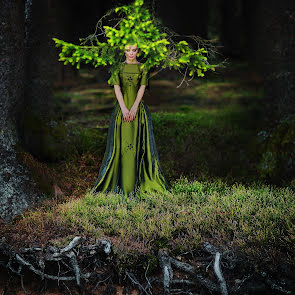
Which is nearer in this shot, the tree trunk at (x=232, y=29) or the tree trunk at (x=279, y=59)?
the tree trunk at (x=279, y=59)

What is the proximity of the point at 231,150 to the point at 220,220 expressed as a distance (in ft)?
9.00

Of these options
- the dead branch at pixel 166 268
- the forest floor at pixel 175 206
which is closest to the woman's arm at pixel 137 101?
the forest floor at pixel 175 206

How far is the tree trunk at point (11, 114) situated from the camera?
4.56 metres

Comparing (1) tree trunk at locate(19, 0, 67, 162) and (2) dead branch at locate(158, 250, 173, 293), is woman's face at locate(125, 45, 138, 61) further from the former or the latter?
(2) dead branch at locate(158, 250, 173, 293)

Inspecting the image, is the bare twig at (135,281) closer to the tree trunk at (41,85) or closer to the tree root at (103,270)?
the tree root at (103,270)

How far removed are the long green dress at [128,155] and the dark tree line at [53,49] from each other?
3.30 ft

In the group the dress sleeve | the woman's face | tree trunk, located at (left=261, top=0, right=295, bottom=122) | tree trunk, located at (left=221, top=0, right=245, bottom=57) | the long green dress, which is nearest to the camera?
the woman's face

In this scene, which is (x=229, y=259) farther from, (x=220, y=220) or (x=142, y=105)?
(x=142, y=105)

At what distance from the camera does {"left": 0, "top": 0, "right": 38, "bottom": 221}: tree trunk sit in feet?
15.0

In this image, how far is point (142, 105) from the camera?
4898 millimetres

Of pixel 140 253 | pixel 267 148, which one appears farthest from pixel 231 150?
pixel 140 253

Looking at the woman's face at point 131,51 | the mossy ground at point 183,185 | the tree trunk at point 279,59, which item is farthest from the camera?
the tree trunk at point 279,59

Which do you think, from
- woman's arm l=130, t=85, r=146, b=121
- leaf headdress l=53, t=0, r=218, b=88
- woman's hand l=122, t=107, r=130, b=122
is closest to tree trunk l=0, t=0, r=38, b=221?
leaf headdress l=53, t=0, r=218, b=88

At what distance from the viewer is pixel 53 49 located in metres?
6.16
